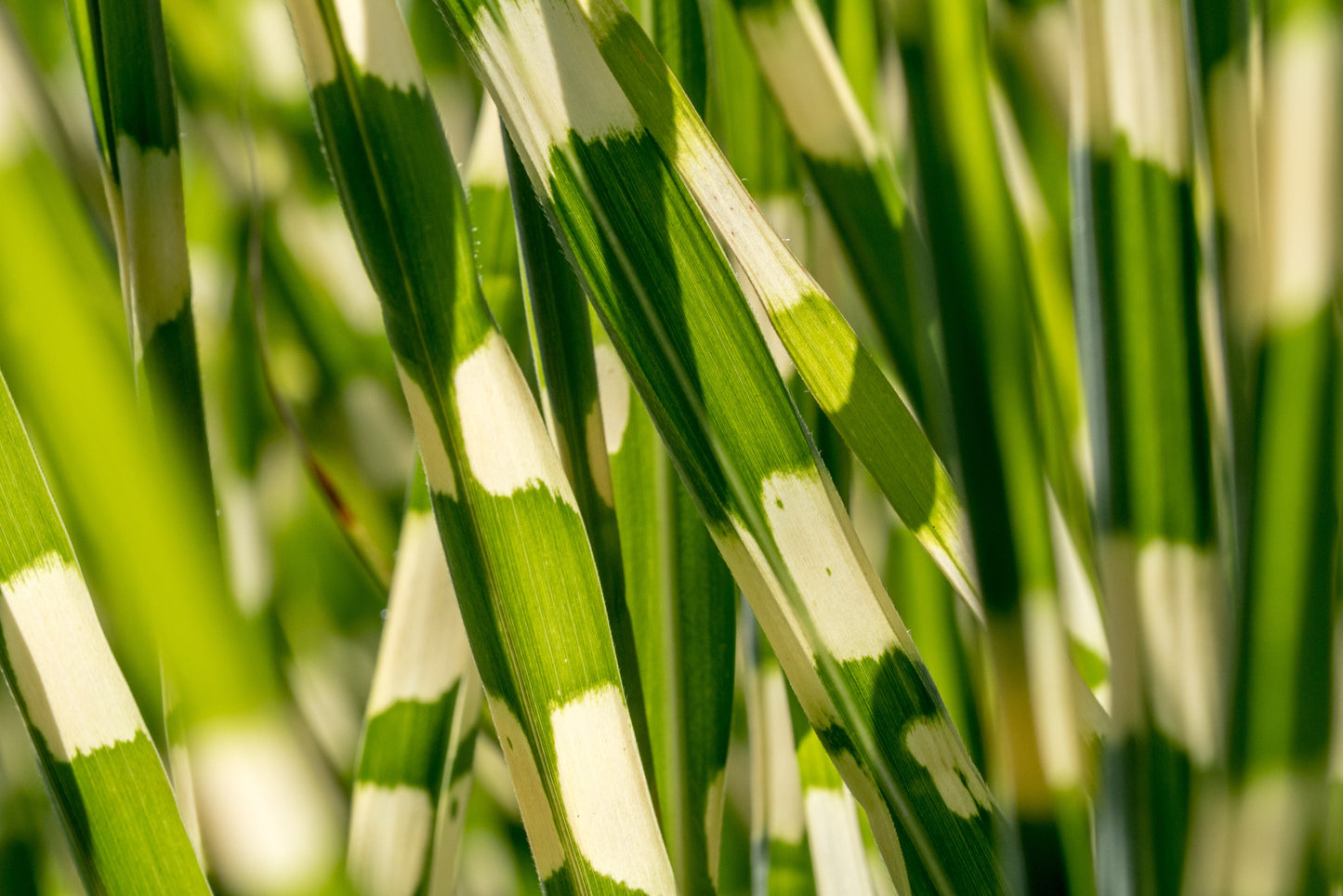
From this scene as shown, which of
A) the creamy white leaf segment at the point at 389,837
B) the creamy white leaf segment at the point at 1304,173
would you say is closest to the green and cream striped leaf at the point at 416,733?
the creamy white leaf segment at the point at 389,837

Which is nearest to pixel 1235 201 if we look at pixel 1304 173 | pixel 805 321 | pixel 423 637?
pixel 1304 173

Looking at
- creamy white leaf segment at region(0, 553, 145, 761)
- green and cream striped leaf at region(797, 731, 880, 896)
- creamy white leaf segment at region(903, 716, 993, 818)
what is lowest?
green and cream striped leaf at region(797, 731, 880, 896)

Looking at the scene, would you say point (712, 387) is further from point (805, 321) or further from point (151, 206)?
point (151, 206)

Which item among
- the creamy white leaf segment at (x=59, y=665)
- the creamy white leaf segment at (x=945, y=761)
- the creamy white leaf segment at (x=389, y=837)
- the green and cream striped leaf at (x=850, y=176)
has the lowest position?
the creamy white leaf segment at (x=389, y=837)

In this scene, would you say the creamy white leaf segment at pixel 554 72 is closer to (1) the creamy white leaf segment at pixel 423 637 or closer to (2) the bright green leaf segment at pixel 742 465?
(2) the bright green leaf segment at pixel 742 465

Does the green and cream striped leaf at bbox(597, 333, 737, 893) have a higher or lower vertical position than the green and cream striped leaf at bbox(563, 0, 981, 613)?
lower

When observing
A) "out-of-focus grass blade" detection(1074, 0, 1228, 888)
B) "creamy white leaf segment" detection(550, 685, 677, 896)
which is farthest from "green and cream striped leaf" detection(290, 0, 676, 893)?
"out-of-focus grass blade" detection(1074, 0, 1228, 888)

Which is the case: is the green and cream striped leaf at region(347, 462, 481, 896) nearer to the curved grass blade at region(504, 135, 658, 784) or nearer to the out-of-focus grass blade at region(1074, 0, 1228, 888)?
the curved grass blade at region(504, 135, 658, 784)
